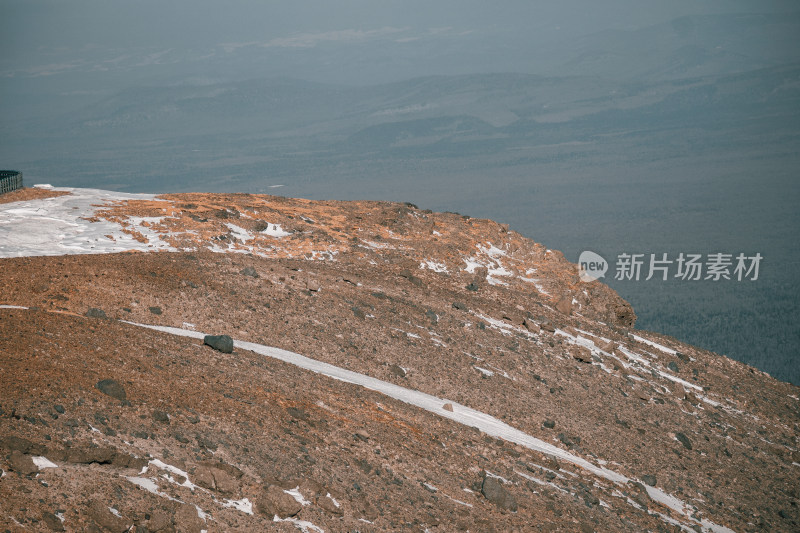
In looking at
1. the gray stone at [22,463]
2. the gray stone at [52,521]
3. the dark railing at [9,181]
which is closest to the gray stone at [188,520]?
the gray stone at [52,521]

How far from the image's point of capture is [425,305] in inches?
862

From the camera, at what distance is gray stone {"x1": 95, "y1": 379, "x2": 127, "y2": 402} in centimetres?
1097

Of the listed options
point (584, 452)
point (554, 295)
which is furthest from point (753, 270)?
point (584, 452)

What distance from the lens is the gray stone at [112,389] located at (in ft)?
36.0

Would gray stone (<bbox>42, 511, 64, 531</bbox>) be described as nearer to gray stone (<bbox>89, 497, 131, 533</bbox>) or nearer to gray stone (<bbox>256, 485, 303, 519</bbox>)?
gray stone (<bbox>89, 497, 131, 533</bbox>)

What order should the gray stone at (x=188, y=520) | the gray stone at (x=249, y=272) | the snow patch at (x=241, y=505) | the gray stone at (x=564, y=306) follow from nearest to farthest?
the gray stone at (x=188, y=520)
the snow patch at (x=241, y=505)
the gray stone at (x=249, y=272)
the gray stone at (x=564, y=306)

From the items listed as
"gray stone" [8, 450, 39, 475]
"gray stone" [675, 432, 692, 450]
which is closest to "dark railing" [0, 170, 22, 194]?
"gray stone" [8, 450, 39, 475]

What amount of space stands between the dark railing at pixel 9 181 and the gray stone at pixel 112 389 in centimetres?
1733

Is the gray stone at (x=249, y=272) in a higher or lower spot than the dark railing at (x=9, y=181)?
lower

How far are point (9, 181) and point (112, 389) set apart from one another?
17986 millimetres

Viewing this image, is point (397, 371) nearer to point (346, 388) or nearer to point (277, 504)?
point (346, 388)

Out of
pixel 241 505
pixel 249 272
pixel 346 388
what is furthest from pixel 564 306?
pixel 241 505

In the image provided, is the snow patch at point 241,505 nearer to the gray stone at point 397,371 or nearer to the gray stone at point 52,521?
the gray stone at point 52,521

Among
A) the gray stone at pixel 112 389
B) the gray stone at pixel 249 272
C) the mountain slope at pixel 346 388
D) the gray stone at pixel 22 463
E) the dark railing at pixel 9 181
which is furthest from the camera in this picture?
the dark railing at pixel 9 181
